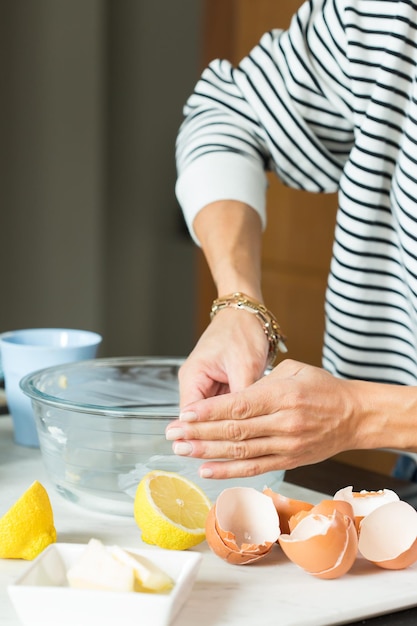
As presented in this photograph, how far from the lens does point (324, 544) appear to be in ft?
2.43

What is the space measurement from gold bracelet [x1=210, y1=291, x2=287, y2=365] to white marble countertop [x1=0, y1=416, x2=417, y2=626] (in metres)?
0.32

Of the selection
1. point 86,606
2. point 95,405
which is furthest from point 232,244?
point 86,606

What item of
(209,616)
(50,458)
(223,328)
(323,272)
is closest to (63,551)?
(209,616)

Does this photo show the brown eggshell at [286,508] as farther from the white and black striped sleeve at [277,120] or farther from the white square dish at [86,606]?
the white and black striped sleeve at [277,120]

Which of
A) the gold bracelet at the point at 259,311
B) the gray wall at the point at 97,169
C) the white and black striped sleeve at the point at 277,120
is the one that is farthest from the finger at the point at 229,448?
the gray wall at the point at 97,169

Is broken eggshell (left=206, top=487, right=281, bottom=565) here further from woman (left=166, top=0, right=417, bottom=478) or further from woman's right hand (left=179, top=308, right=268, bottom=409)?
woman's right hand (left=179, top=308, right=268, bottom=409)

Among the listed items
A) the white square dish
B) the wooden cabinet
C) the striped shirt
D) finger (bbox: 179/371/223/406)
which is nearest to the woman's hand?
finger (bbox: 179/371/223/406)

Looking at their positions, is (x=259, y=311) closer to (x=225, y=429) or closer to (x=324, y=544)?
(x=225, y=429)

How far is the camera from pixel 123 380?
117 centimetres

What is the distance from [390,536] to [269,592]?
0.40ft

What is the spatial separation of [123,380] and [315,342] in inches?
74.0

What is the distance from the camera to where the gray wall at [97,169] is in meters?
3.47

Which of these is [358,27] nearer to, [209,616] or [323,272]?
[209,616]

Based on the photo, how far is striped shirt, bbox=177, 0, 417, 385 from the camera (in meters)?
1.15
